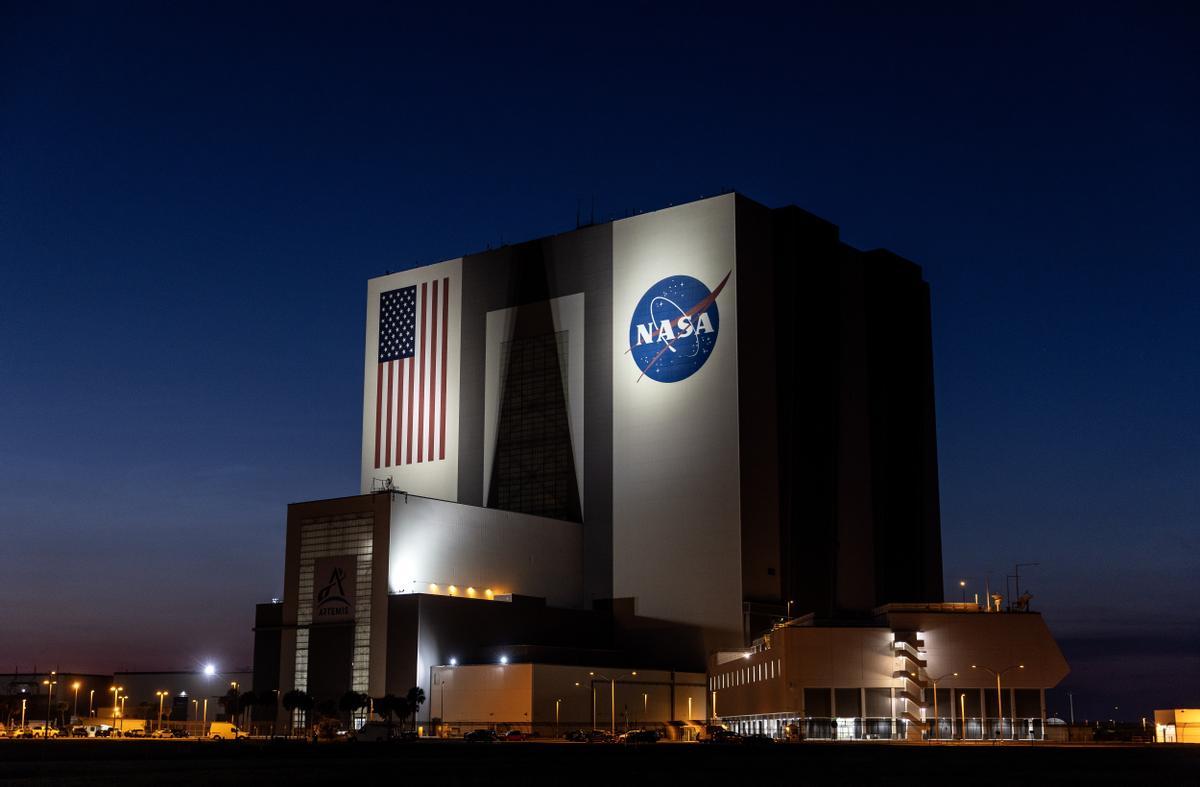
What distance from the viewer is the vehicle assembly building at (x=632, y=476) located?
11388 cm

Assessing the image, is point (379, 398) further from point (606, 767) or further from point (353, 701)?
point (606, 767)

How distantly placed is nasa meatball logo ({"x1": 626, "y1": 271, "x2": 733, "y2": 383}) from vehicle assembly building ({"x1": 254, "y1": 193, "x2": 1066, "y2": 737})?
0.23 metres

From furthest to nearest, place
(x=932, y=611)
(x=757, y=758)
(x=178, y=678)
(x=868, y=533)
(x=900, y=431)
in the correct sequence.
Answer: (x=178, y=678) → (x=900, y=431) → (x=868, y=533) → (x=932, y=611) → (x=757, y=758)

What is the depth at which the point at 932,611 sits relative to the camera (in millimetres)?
98125

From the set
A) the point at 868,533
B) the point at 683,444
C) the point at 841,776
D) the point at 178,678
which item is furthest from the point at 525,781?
the point at 178,678

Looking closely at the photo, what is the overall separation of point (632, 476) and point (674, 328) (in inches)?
528

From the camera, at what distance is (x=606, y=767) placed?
54000 mm

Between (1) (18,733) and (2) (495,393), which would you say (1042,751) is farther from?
(1) (18,733)

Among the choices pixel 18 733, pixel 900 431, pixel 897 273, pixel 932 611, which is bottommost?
pixel 18 733

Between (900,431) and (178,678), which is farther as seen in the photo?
(178,678)

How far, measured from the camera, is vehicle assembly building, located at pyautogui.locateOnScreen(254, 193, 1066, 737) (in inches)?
4483

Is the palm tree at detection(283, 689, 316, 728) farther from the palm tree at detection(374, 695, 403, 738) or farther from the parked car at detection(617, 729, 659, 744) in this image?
the parked car at detection(617, 729, 659, 744)

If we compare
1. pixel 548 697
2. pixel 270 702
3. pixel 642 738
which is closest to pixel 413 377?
pixel 270 702

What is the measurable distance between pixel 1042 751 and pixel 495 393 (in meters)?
70.9
